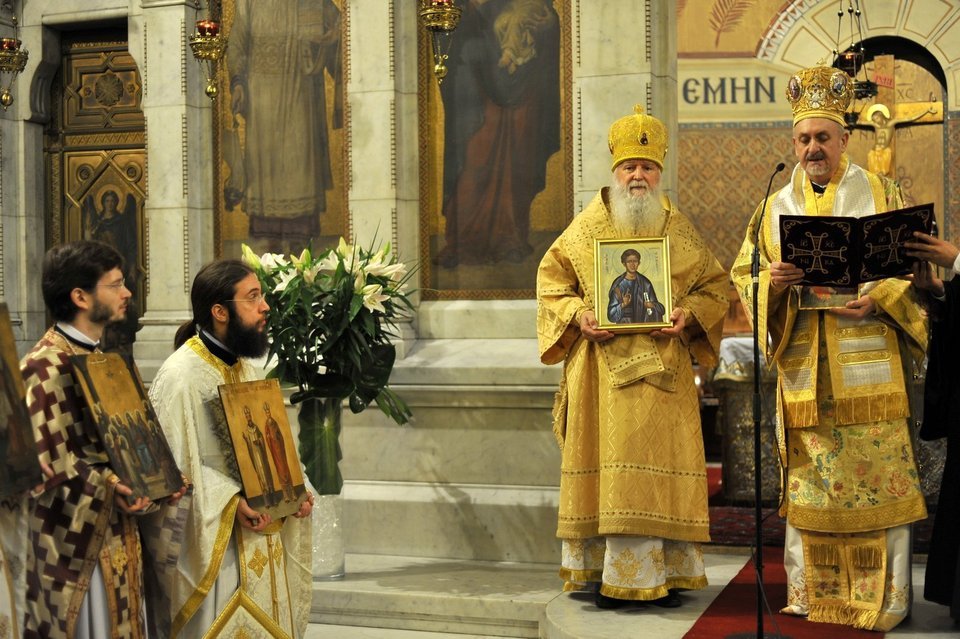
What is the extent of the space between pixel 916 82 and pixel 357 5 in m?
8.55

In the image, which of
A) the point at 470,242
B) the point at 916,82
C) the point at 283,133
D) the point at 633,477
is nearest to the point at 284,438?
the point at 633,477

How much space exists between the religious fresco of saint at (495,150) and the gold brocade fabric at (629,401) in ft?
4.45

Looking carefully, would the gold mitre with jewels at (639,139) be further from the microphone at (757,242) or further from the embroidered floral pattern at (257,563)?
the embroidered floral pattern at (257,563)

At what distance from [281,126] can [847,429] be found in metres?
4.14

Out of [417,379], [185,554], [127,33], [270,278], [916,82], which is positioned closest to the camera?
[185,554]

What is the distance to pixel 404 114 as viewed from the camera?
25.1ft

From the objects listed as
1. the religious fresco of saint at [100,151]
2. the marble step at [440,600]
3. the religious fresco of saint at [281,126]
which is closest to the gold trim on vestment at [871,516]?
the marble step at [440,600]

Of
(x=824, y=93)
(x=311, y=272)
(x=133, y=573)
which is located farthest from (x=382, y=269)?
(x=133, y=573)

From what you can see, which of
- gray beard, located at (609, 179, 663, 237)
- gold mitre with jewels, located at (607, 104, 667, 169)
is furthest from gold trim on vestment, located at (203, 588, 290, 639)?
gold mitre with jewels, located at (607, 104, 667, 169)

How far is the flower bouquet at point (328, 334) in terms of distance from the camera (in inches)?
255

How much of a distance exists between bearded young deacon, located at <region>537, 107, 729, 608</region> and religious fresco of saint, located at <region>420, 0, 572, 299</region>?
4.43 ft

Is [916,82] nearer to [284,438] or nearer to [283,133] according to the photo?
[283,133]

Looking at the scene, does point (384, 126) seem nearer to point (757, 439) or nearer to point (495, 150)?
point (495, 150)

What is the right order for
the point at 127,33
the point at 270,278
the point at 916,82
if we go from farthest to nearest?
the point at 916,82, the point at 127,33, the point at 270,278
